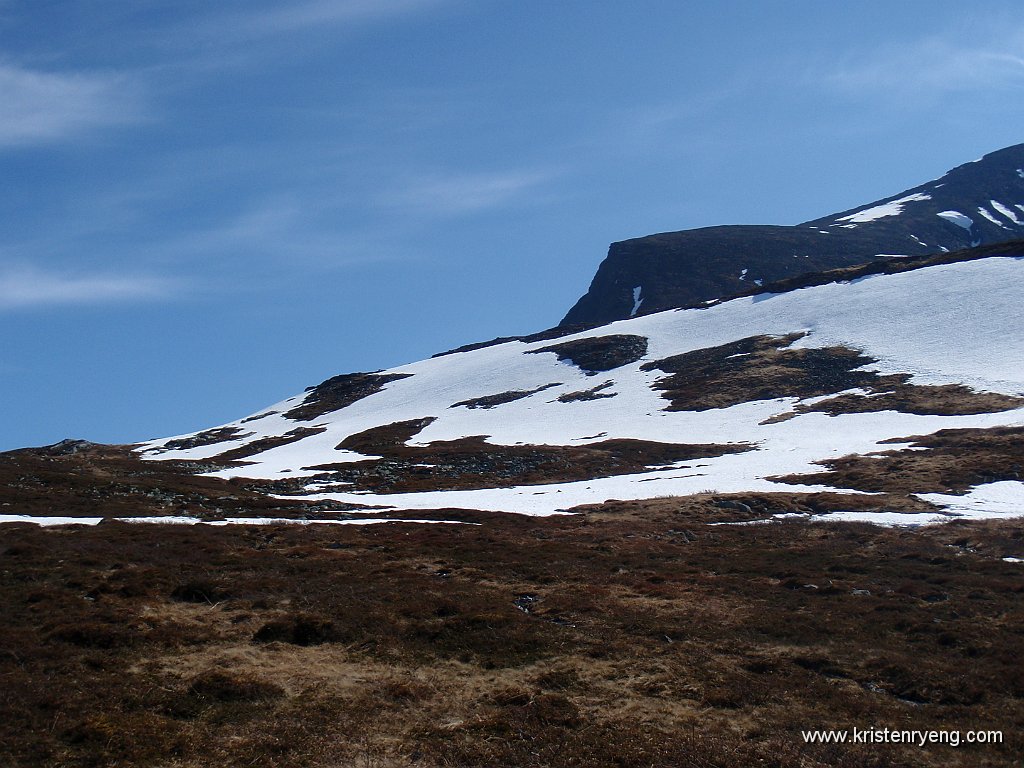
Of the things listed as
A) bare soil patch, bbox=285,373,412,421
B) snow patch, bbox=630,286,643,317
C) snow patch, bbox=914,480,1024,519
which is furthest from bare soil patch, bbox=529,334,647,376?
snow patch, bbox=630,286,643,317

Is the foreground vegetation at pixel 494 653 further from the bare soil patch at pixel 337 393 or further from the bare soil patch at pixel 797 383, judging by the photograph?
the bare soil patch at pixel 337 393

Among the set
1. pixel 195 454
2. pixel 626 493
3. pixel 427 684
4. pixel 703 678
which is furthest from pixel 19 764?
pixel 195 454

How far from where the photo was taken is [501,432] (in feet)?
248

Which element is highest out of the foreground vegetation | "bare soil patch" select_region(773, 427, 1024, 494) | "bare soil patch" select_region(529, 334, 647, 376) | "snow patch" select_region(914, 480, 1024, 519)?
"bare soil patch" select_region(529, 334, 647, 376)

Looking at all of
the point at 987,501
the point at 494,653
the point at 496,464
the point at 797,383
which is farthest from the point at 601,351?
the point at 494,653

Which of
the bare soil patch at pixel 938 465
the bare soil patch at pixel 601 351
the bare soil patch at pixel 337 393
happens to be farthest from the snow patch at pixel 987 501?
the bare soil patch at pixel 337 393

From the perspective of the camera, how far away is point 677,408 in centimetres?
7656

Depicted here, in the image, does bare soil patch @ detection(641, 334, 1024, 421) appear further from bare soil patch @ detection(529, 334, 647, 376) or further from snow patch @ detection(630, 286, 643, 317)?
snow patch @ detection(630, 286, 643, 317)

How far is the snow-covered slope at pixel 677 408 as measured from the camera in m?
50.0

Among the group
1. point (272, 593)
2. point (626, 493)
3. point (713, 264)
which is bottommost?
point (626, 493)

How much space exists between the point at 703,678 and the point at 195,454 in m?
86.2

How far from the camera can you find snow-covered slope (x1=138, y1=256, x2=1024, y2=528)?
49969 mm

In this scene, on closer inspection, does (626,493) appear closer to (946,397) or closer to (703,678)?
(703,678)

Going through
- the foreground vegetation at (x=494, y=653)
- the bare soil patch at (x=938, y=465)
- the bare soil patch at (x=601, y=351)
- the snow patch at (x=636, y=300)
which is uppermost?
the snow patch at (x=636, y=300)
